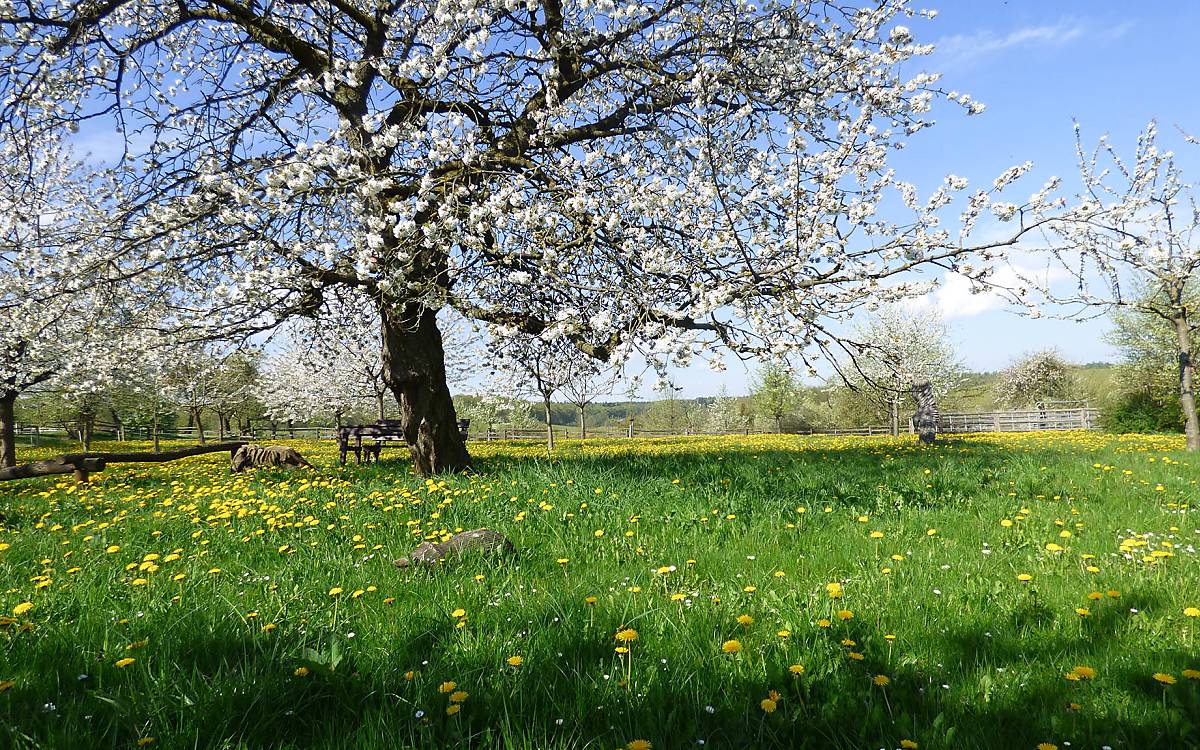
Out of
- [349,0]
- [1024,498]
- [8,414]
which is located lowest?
[1024,498]

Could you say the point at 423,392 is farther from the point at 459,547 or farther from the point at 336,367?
the point at 336,367

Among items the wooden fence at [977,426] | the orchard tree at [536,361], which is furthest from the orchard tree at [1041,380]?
the orchard tree at [536,361]

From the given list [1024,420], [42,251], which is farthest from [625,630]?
[1024,420]

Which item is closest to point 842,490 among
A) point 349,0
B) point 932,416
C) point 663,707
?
point 663,707

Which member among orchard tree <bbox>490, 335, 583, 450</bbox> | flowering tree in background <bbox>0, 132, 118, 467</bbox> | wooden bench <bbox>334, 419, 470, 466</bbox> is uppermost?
flowering tree in background <bbox>0, 132, 118, 467</bbox>

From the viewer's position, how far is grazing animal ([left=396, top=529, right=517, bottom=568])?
4.12m

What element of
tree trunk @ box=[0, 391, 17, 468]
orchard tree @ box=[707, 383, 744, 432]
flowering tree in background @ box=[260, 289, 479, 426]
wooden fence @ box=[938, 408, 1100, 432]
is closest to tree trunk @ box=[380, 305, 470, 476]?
flowering tree in background @ box=[260, 289, 479, 426]

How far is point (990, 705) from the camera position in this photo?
2.28 meters

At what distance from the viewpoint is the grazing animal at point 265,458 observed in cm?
1216

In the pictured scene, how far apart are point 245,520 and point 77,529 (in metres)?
1.66

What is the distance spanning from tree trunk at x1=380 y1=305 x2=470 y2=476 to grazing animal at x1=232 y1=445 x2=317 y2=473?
13.5 feet

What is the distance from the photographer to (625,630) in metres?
2.75

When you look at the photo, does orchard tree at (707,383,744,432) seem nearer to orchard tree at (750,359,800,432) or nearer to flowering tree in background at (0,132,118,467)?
orchard tree at (750,359,800,432)

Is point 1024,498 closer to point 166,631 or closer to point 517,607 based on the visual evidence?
point 517,607
